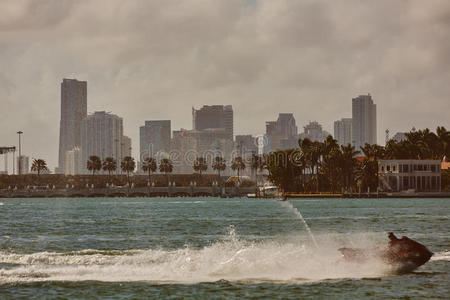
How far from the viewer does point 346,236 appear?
220ft

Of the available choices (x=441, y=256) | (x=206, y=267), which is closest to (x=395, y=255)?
(x=441, y=256)

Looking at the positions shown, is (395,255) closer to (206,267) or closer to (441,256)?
(441,256)

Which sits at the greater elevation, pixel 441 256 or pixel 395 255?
pixel 395 255

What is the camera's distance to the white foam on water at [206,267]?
4006 cm

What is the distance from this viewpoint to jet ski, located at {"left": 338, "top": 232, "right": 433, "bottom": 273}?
41.0 m

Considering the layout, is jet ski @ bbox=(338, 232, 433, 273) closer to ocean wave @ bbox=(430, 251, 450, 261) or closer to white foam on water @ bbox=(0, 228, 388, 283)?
white foam on water @ bbox=(0, 228, 388, 283)

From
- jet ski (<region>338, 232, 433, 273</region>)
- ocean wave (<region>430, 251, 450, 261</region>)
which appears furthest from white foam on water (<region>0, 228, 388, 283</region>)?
ocean wave (<region>430, 251, 450, 261</region>)

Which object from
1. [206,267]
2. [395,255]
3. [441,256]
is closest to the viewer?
[395,255]

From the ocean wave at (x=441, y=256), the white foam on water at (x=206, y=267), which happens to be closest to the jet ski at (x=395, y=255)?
the white foam on water at (x=206, y=267)

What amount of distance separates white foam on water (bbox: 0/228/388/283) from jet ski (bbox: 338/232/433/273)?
32 centimetres

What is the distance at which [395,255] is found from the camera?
135 feet

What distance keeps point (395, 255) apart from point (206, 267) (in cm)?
955

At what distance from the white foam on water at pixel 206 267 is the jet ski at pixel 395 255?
1.05 ft

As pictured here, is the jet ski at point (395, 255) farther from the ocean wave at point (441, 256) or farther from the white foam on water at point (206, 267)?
the ocean wave at point (441, 256)
